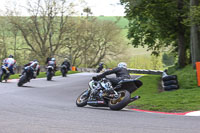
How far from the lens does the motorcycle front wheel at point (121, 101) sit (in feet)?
34.2

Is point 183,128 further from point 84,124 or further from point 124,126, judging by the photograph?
point 84,124

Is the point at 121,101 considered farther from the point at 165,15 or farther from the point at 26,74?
the point at 165,15

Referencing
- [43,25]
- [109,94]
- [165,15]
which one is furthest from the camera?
[43,25]

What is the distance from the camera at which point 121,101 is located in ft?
34.6

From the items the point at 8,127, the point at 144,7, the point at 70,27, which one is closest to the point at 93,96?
the point at 8,127

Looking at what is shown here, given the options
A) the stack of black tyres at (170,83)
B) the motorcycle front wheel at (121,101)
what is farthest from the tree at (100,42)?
the motorcycle front wheel at (121,101)

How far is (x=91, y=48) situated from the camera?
230 feet

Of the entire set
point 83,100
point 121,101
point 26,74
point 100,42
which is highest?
point 100,42

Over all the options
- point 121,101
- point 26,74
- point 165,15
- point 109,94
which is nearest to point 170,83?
point 26,74

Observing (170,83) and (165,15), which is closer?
(170,83)

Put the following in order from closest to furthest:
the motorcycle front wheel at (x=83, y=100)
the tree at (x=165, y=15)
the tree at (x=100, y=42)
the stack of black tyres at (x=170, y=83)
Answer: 1. the motorcycle front wheel at (x=83, y=100)
2. the stack of black tyres at (x=170, y=83)
3. the tree at (x=165, y=15)
4. the tree at (x=100, y=42)

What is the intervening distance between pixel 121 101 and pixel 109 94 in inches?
27.3

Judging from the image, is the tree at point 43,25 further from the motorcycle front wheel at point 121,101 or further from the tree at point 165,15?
the motorcycle front wheel at point 121,101

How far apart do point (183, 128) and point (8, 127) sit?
307 centimetres
